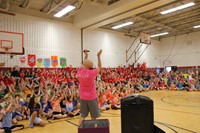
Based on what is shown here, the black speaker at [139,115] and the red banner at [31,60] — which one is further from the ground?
the red banner at [31,60]

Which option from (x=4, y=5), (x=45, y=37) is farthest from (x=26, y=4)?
(x=45, y=37)

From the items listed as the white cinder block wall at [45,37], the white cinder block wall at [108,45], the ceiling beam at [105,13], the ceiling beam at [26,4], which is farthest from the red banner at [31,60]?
the white cinder block wall at [108,45]

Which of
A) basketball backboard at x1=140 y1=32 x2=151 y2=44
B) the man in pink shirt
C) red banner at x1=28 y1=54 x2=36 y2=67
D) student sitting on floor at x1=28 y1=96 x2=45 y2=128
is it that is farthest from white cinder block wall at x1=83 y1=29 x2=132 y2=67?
the man in pink shirt

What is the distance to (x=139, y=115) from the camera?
9.85 ft

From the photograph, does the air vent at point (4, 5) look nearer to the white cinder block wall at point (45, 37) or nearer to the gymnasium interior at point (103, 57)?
the gymnasium interior at point (103, 57)

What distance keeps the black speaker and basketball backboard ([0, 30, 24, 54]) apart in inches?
334

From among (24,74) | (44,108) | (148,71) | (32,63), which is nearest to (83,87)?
(44,108)

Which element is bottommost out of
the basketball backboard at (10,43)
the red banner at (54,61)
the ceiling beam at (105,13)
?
the red banner at (54,61)

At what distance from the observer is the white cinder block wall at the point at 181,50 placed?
1966 cm

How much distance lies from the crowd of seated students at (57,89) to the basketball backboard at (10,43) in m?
1.32

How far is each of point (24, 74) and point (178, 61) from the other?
55.9 ft

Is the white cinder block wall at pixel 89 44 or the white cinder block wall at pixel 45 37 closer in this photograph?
the white cinder block wall at pixel 45 37

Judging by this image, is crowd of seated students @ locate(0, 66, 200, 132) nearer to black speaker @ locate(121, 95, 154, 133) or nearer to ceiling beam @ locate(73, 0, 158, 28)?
black speaker @ locate(121, 95, 154, 133)

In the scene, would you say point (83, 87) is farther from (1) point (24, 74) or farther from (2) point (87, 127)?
(1) point (24, 74)
